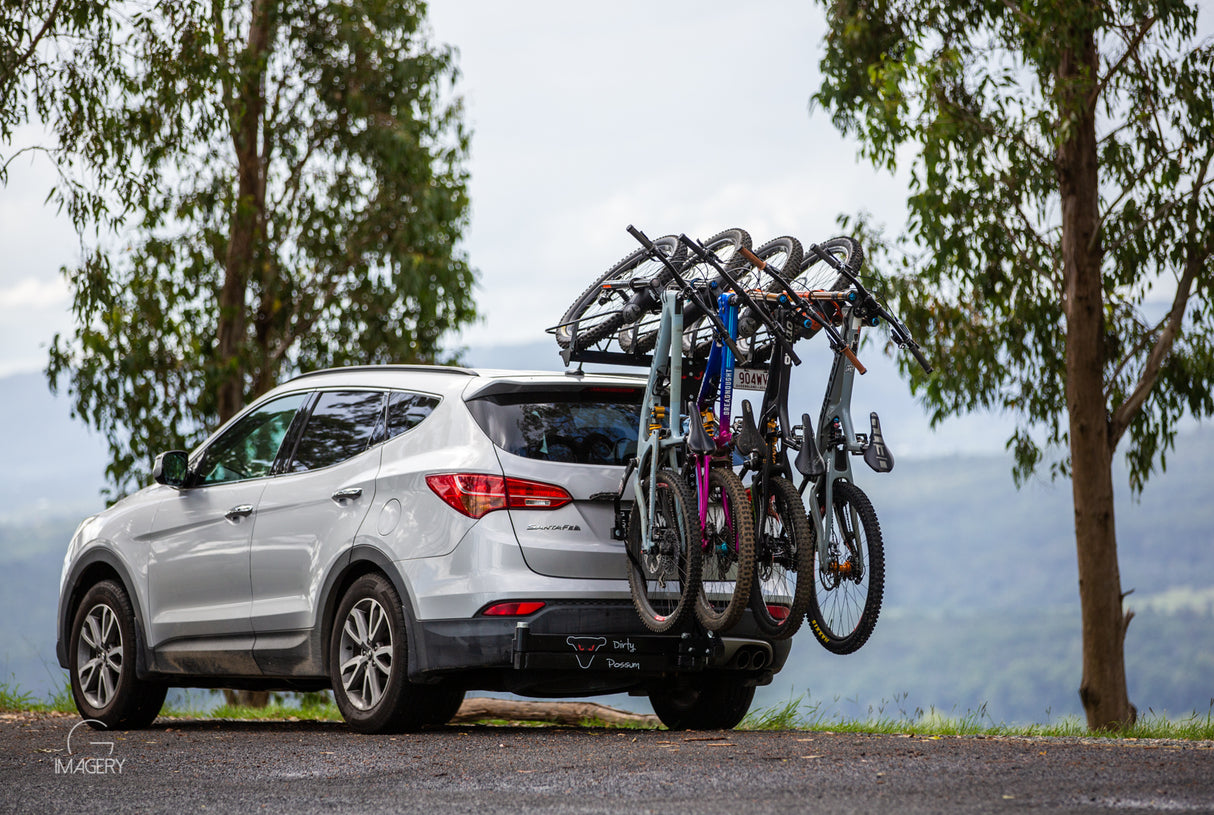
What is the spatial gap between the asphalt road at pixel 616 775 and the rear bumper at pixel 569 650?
0.98 ft

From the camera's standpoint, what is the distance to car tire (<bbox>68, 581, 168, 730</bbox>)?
8.63 m

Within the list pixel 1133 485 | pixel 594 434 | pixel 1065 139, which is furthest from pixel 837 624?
pixel 1133 485

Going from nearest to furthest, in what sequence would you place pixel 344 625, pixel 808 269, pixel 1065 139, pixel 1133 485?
pixel 344 625 < pixel 808 269 < pixel 1065 139 < pixel 1133 485

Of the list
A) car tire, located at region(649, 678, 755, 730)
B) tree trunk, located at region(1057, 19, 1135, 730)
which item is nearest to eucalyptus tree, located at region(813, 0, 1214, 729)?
tree trunk, located at region(1057, 19, 1135, 730)

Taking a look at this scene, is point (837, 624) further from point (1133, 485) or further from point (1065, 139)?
point (1133, 485)

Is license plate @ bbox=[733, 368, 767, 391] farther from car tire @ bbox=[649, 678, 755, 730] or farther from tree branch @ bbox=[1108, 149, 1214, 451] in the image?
tree branch @ bbox=[1108, 149, 1214, 451]

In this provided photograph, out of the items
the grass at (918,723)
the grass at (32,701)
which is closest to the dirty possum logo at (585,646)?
the grass at (918,723)

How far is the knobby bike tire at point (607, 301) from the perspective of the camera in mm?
7852

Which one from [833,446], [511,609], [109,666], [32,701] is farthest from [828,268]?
[32,701]

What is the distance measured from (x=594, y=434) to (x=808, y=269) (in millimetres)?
1494

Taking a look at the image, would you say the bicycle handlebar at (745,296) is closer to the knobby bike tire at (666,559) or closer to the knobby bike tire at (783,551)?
the knobby bike tire at (783,551)

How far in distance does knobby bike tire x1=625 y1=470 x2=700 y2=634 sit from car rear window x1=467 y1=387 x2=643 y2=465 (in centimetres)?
40

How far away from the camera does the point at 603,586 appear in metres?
7.04

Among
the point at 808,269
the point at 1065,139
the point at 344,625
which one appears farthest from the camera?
the point at 1065,139
